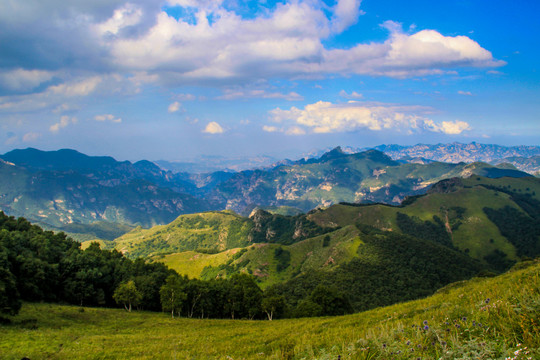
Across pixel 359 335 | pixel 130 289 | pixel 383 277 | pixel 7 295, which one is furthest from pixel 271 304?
pixel 383 277

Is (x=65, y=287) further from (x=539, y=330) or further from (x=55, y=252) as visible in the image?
(x=539, y=330)

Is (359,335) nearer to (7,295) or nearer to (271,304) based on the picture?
(7,295)

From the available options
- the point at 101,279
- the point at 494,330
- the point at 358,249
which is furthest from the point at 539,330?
Result: the point at 358,249

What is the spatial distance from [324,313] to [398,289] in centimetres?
9169

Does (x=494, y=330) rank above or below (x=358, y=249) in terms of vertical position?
above

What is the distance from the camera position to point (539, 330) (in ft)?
21.6

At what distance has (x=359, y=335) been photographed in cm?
1211

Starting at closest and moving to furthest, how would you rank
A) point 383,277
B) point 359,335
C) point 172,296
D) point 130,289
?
1. point 359,335
2. point 172,296
3. point 130,289
4. point 383,277

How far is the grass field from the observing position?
22.8 ft

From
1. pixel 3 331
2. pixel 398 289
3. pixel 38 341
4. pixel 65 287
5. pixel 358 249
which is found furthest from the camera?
pixel 358 249

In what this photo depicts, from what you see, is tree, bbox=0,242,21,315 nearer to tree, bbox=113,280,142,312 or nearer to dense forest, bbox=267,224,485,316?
tree, bbox=113,280,142,312

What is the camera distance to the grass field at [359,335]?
22.8 feet

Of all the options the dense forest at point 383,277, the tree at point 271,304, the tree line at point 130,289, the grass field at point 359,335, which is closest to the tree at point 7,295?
the grass field at point 359,335

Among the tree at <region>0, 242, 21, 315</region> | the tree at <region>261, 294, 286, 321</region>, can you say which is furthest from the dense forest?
the tree at <region>0, 242, 21, 315</region>
